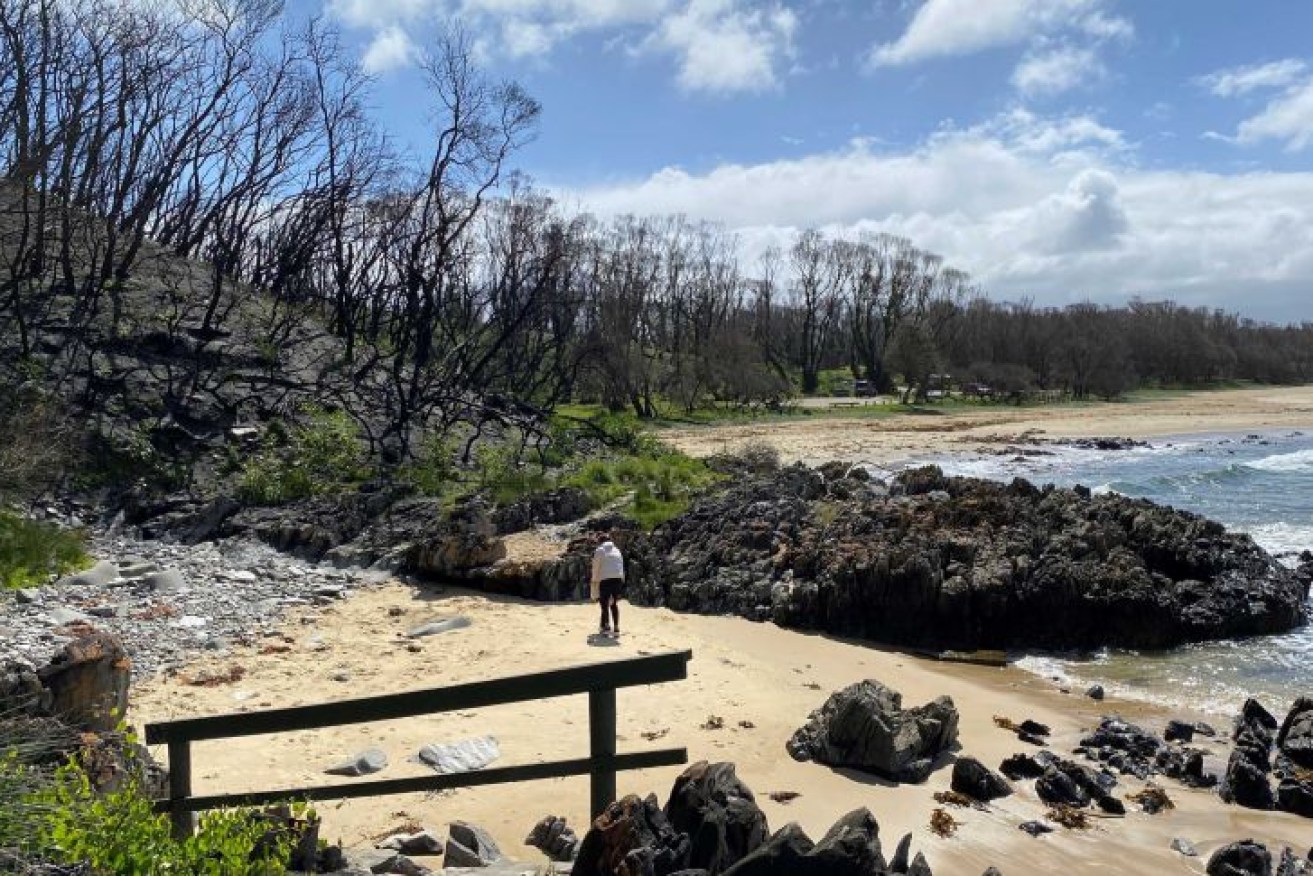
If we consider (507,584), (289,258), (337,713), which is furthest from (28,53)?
(337,713)

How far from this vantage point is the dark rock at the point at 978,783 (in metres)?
8.98

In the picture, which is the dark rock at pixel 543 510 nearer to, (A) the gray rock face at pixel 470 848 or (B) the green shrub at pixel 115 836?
(A) the gray rock face at pixel 470 848

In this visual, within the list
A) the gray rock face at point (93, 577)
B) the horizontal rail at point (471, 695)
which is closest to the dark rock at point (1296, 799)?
the horizontal rail at point (471, 695)

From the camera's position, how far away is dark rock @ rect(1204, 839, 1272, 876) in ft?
24.3

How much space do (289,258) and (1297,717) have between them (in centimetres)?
3227

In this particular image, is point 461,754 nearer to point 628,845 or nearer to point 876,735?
point 876,735

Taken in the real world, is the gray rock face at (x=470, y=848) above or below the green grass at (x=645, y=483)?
below

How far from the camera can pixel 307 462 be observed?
21.9 m

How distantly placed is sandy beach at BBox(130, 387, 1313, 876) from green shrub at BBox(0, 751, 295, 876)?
352cm

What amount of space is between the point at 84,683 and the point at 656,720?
5.40 m

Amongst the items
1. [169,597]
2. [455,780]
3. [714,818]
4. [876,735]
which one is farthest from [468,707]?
[169,597]

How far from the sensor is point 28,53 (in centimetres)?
2462

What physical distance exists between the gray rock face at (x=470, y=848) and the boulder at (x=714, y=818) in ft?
5.24

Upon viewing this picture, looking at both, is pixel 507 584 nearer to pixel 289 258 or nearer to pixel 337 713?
pixel 337 713
